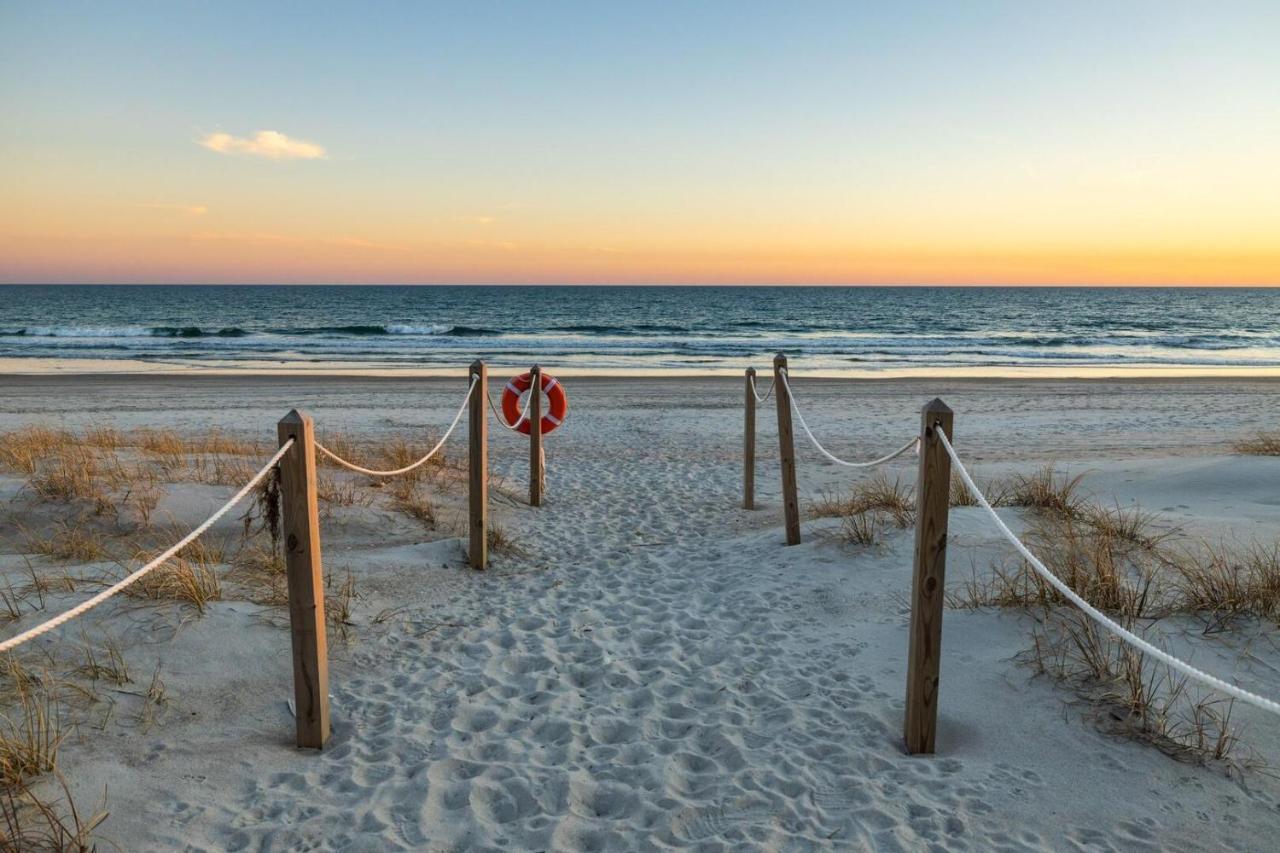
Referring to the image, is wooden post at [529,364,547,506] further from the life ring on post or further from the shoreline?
the shoreline

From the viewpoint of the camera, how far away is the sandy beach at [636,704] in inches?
112

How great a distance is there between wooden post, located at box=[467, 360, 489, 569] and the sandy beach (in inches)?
8.5

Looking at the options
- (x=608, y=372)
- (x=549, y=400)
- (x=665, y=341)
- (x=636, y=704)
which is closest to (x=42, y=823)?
(x=636, y=704)

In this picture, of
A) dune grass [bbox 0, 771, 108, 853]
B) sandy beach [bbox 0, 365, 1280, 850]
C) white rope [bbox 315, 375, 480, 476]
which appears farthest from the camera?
white rope [bbox 315, 375, 480, 476]

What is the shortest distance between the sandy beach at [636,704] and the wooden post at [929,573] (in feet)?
0.74

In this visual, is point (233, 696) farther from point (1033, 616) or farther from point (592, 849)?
point (1033, 616)

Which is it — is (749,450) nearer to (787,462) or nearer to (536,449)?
(787,462)

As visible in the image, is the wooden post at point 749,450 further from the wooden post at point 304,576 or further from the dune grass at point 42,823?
the dune grass at point 42,823

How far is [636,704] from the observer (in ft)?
12.6

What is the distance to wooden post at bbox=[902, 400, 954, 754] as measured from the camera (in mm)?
3127

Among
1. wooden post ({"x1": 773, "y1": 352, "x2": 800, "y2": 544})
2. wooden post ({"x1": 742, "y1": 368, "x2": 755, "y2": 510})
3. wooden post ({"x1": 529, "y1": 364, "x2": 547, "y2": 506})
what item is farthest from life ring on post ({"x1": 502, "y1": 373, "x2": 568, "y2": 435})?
wooden post ({"x1": 773, "y1": 352, "x2": 800, "y2": 544})

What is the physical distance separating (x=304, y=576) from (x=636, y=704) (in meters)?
1.60

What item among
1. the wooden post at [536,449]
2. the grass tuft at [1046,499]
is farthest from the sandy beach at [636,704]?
the wooden post at [536,449]

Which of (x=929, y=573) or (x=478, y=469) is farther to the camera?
(x=478, y=469)
